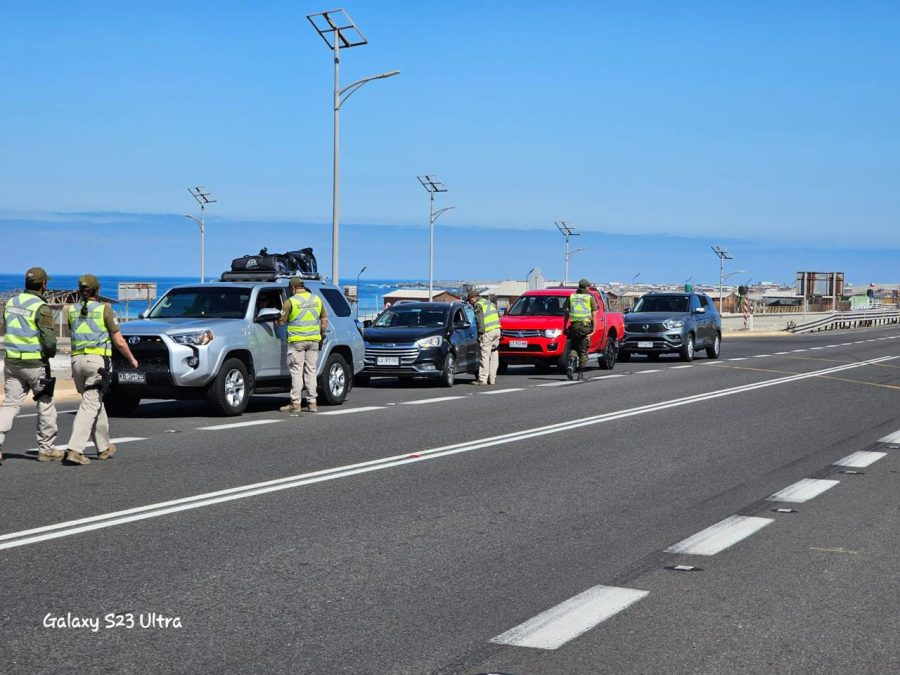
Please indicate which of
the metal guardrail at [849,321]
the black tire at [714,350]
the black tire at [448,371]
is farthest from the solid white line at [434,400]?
the metal guardrail at [849,321]

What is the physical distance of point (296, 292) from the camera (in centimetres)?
1669

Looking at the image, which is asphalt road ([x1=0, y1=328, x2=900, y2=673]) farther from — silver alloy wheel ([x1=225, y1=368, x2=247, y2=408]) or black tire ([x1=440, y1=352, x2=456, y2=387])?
black tire ([x1=440, y1=352, x2=456, y2=387])

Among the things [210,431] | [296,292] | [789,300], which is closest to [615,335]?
[296,292]

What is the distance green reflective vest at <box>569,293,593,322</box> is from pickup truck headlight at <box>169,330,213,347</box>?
9.71 m

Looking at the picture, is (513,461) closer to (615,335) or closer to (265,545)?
(265,545)

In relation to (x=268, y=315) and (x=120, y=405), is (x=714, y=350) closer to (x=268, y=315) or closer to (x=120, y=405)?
(x=268, y=315)

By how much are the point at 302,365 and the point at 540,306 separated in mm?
11846

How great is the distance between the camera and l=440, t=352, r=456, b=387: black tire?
22312 mm

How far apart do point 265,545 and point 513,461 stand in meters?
4.59

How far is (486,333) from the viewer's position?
2345cm

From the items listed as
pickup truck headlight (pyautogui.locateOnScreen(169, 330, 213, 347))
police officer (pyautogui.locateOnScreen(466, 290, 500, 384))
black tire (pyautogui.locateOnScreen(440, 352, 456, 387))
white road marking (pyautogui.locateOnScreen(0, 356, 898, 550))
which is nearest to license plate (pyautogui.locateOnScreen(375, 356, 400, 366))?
black tire (pyautogui.locateOnScreen(440, 352, 456, 387))

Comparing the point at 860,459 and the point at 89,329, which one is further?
the point at 860,459

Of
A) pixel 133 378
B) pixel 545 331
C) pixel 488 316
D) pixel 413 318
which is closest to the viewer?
pixel 133 378

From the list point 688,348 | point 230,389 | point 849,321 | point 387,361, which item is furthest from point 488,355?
point 849,321
